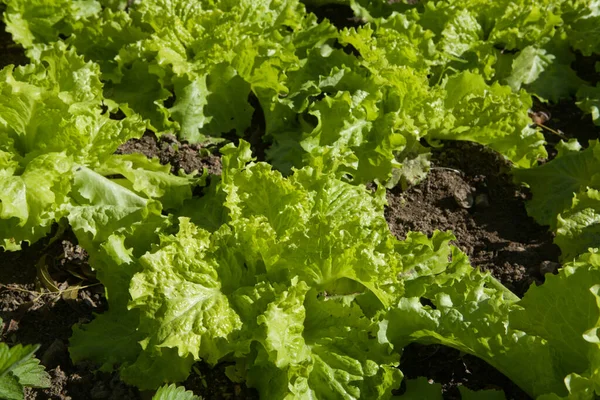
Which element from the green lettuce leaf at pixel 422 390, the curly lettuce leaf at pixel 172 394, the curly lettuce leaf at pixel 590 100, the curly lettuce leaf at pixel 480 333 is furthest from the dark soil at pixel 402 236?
the curly lettuce leaf at pixel 590 100

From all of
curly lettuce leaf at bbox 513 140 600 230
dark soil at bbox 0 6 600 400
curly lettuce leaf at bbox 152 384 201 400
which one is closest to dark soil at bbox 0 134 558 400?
dark soil at bbox 0 6 600 400

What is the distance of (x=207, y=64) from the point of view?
15.6 ft

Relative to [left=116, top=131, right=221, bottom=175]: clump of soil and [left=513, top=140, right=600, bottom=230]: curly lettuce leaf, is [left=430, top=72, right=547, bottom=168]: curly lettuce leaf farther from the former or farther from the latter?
[left=116, top=131, right=221, bottom=175]: clump of soil

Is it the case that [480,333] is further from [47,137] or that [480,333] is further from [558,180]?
[47,137]

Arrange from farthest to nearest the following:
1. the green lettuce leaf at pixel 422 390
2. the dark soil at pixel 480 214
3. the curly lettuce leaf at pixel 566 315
Answer: the dark soil at pixel 480 214 → the green lettuce leaf at pixel 422 390 → the curly lettuce leaf at pixel 566 315

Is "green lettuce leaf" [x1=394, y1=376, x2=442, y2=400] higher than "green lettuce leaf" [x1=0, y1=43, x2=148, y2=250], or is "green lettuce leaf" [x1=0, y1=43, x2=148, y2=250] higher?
"green lettuce leaf" [x1=0, y1=43, x2=148, y2=250]

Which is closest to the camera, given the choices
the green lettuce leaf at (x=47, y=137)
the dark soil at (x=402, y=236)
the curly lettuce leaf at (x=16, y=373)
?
the curly lettuce leaf at (x=16, y=373)

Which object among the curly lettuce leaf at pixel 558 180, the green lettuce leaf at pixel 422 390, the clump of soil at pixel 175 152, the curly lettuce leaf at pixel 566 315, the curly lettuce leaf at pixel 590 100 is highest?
the curly lettuce leaf at pixel 566 315

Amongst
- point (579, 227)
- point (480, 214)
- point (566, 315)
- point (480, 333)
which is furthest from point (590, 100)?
point (480, 333)

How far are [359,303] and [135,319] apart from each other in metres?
1.09

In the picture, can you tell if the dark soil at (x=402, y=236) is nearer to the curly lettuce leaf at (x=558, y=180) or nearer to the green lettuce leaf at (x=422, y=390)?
the curly lettuce leaf at (x=558, y=180)

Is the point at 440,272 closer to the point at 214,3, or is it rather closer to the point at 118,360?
the point at 118,360

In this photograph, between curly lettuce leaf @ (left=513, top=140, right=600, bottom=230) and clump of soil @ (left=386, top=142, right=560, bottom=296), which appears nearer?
clump of soil @ (left=386, top=142, right=560, bottom=296)

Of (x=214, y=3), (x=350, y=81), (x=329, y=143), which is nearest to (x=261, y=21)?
(x=214, y=3)
